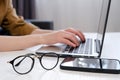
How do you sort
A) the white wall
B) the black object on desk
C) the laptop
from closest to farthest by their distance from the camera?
1. the black object on desk
2. the laptop
3. the white wall

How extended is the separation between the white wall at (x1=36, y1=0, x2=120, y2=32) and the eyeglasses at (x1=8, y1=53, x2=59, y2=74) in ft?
5.47

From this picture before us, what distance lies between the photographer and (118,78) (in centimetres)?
65

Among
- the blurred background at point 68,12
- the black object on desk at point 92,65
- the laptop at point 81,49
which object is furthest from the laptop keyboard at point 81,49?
the blurred background at point 68,12

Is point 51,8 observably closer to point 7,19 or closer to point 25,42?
point 7,19

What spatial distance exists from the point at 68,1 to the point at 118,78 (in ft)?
6.24

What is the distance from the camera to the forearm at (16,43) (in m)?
0.98

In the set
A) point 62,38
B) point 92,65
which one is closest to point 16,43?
point 62,38

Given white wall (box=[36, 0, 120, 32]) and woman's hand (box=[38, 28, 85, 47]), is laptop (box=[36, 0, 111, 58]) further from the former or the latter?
white wall (box=[36, 0, 120, 32])

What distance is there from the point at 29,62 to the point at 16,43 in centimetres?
21

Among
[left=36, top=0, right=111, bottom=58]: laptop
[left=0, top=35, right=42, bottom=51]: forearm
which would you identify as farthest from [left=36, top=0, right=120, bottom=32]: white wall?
[left=0, top=35, right=42, bottom=51]: forearm

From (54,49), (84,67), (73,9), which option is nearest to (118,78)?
(84,67)

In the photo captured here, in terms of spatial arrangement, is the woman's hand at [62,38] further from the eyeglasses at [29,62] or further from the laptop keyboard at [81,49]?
the eyeglasses at [29,62]

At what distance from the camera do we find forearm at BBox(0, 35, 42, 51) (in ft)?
3.20

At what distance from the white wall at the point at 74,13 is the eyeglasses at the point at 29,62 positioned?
1.67m
